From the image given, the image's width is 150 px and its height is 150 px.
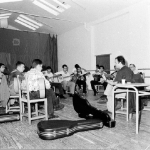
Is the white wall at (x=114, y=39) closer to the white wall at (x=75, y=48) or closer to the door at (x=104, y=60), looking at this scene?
the white wall at (x=75, y=48)

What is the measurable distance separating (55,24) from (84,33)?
1655 mm

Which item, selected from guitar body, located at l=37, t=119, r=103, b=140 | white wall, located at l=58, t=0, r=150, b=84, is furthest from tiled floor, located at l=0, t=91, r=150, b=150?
white wall, located at l=58, t=0, r=150, b=84

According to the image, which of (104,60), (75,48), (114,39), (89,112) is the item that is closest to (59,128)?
(89,112)

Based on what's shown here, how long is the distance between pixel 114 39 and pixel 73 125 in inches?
187

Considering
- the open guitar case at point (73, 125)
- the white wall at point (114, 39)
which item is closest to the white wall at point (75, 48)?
the white wall at point (114, 39)

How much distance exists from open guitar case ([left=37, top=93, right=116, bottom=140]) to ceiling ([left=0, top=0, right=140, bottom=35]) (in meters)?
3.99

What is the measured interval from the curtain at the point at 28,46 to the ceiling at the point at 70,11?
62 cm

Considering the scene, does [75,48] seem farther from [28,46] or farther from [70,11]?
[28,46]

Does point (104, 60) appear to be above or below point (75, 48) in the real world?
below

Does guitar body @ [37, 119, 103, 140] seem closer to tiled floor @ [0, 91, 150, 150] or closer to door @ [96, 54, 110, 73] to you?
tiled floor @ [0, 91, 150, 150]

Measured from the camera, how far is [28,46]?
9.01 meters

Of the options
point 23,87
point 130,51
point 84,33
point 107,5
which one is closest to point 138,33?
point 130,51

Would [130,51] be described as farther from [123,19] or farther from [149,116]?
[149,116]

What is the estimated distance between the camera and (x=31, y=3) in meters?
6.64
